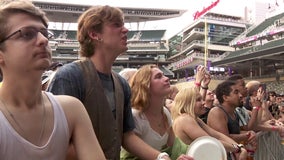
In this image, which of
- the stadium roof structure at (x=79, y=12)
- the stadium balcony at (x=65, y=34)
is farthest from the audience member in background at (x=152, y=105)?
the stadium balcony at (x=65, y=34)

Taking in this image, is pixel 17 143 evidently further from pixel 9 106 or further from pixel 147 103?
pixel 147 103

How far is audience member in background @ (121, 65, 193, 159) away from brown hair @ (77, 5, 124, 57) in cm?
82

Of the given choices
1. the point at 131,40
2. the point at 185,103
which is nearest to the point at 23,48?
the point at 185,103

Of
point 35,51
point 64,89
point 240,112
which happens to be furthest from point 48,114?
point 240,112

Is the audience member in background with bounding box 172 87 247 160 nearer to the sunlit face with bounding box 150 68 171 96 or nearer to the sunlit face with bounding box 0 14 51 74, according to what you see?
the sunlit face with bounding box 150 68 171 96

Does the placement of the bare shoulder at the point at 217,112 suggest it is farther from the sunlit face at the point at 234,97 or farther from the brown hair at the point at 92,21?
the brown hair at the point at 92,21

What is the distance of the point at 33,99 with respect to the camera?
1.49 meters

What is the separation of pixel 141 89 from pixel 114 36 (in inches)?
31.3

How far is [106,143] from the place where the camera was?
7.00ft

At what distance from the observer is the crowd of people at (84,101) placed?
1.43 meters

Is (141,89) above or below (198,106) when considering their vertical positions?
above

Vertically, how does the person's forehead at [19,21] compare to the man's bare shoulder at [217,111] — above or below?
above

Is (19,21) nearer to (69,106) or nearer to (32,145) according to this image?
(69,106)

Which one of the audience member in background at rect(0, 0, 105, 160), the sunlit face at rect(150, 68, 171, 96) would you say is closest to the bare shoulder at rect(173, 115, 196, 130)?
the sunlit face at rect(150, 68, 171, 96)
